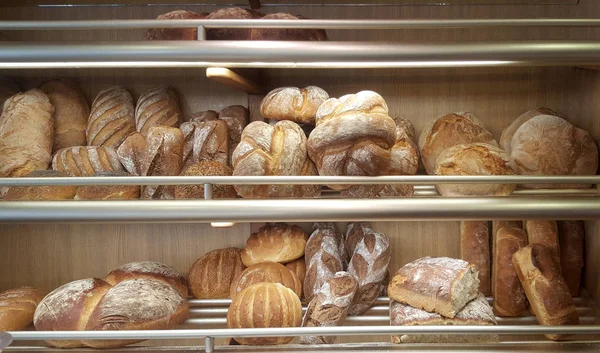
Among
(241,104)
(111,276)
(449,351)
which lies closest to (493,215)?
(449,351)

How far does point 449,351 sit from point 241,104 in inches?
35.0

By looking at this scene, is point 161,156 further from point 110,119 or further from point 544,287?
point 544,287

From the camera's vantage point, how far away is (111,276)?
4.73ft

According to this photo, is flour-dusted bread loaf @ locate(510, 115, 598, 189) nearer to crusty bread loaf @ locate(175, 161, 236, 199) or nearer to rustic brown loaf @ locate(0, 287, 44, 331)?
crusty bread loaf @ locate(175, 161, 236, 199)

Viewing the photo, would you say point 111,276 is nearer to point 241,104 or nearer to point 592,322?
point 241,104

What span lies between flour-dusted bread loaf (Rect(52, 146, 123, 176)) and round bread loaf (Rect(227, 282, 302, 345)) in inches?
18.8

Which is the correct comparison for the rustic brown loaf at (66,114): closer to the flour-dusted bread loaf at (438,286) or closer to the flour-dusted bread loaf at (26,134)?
the flour-dusted bread loaf at (26,134)

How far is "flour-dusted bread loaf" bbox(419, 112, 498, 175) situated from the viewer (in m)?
1.44

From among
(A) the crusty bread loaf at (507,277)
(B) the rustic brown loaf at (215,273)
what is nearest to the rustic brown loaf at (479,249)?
(A) the crusty bread loaf at (507,277)

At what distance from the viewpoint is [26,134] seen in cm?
143

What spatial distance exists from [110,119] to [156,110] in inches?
5.1

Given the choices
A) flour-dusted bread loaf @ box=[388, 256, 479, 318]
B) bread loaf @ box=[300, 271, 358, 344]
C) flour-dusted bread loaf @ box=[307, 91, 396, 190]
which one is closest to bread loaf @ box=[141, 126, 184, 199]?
flour-dusted bread loaf @ box=[307, 91, 396, 190]

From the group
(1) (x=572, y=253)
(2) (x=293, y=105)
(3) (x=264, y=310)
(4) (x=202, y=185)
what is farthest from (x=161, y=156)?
(1) (x=572, y=253)

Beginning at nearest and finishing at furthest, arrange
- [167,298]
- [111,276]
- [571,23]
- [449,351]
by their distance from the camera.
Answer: [571,23] → [449,351] → [167,298] → [111,276]
